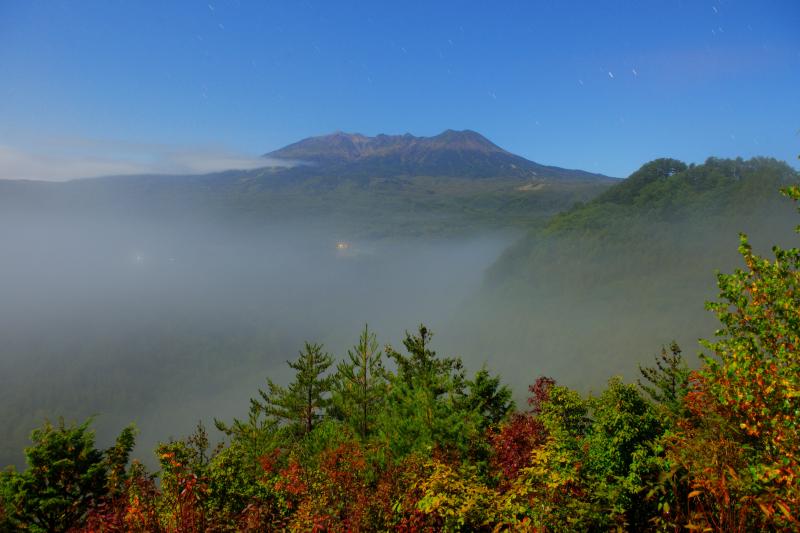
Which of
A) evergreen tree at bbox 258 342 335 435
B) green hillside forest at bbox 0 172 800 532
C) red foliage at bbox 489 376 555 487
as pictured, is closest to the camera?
green hillside forest at bbox 0 172 800 532

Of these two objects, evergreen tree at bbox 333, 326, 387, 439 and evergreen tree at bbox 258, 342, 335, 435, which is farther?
evergreen tree at bbox 258, 342, 335, 435

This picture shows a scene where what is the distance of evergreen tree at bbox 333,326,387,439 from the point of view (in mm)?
35562

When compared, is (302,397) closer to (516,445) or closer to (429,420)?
(429,420)

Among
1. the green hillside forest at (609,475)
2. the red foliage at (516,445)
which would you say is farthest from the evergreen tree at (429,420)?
the green hillside forest at (609,475)

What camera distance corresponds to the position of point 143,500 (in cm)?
1098

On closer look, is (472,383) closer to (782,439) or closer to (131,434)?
(782,439)

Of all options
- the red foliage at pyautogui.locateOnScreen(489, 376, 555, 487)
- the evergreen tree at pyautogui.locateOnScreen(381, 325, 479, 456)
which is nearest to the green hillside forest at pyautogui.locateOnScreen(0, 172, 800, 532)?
the red foliage at pyautogui.locateOnScreen(489, 376, 555, 487)

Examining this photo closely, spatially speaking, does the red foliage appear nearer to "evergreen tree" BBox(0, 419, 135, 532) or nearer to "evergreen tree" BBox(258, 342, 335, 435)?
"evergreen tree" BBox(0, 419, 135, 532)

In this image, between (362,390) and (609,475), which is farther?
(362,390)

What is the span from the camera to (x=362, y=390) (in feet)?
122

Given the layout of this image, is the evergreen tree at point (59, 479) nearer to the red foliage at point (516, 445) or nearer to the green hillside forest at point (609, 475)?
the green hillside forest at point (609, 475)

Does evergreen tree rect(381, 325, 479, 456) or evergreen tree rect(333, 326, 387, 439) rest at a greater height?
evergreen tree rect(381, 325, 479, 456)

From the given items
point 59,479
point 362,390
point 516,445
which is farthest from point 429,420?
point 59,479

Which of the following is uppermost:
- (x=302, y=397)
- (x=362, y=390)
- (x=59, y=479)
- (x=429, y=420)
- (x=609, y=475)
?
(x=609, y=475)
